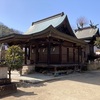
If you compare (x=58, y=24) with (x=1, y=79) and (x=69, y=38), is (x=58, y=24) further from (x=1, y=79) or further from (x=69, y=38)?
(x=1, y=79)

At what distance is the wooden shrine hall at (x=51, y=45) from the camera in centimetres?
1328

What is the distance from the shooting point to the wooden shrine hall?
1328 centimetres

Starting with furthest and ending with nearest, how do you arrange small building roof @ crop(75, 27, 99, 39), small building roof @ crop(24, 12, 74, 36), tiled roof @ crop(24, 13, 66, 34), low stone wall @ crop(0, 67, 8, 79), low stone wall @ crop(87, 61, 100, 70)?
small building roof @ crop(75, 27, 99, 39)
low stone wall @ crop(87, 61, 100, 70)
tiled roof @ crop(24, 13, 66, 34)
small building roof @ crop(24, 12, 74, 36)
low stone wall @ crop(0, 67, 8, 79)

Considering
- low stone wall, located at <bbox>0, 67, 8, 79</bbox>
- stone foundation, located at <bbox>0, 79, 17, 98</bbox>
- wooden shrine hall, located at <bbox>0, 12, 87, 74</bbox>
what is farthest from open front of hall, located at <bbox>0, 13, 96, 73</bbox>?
stone foundation, located at <bbox>0, 79, 17, 98</bbox>

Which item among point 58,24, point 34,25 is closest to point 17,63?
point 58,24

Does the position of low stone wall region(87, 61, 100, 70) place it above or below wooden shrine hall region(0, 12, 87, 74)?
below

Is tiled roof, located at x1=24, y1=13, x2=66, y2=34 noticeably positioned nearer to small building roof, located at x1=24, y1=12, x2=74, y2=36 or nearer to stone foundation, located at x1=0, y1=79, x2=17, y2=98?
small building roof, located at x1=24, y1=12, x2=74, y2=36

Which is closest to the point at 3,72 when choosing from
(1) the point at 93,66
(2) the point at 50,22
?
(2) the point at 50,22

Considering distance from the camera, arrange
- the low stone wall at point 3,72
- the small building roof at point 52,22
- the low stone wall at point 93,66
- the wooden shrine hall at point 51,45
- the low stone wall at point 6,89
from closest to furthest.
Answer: the low stone wall at point 6,89, the low stone wall at point 3,72, the wooden shrine hall at point 51,45, the small building roof at point 52,22, the low stone wall at point 93,66

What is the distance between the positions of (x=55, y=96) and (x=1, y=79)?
8.45ft

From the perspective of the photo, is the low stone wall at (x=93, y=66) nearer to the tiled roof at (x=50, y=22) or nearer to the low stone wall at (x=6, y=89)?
the tiled roof at (x=50, y=22)

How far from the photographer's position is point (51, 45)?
52.5ft

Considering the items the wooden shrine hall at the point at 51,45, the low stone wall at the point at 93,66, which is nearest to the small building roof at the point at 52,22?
the wooden shrine hall at the point at 51,45

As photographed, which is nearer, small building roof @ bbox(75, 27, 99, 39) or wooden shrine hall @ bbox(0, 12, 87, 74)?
wooden shrine hall @ bbox(0, 12, 87, 74)
